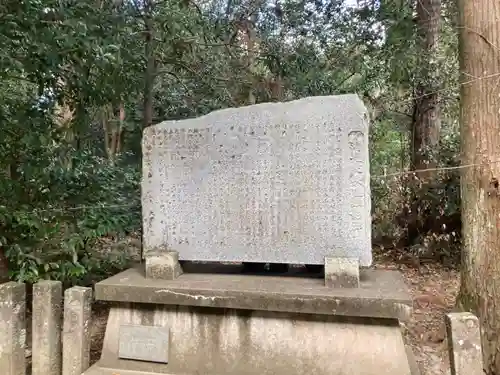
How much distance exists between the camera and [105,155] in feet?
31.1

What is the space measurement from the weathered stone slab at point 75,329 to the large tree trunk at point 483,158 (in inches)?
111

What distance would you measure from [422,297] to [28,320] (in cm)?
428

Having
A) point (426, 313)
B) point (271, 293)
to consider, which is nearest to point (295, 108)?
point (271, 293)

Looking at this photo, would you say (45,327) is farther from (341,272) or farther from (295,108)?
(295,108)

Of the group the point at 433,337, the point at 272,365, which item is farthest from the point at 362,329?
the point at 433,337

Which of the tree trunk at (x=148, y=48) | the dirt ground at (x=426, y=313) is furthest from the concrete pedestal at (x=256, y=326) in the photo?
the tree trunk at (x=148, y=48)

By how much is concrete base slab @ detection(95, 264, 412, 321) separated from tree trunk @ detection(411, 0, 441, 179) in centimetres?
370

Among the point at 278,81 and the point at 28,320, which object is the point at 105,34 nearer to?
the point at 28,320

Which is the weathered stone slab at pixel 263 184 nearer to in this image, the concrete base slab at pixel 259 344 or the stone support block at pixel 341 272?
the stone support block at pixel 341 272

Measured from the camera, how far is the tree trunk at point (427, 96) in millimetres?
6062

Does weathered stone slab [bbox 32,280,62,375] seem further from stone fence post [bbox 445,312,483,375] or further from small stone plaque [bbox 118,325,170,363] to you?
stone fence post [bbox 445,312,483,375]

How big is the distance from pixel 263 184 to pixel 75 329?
151 cm

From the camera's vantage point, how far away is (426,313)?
4680mm

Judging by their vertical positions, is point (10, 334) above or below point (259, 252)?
below
